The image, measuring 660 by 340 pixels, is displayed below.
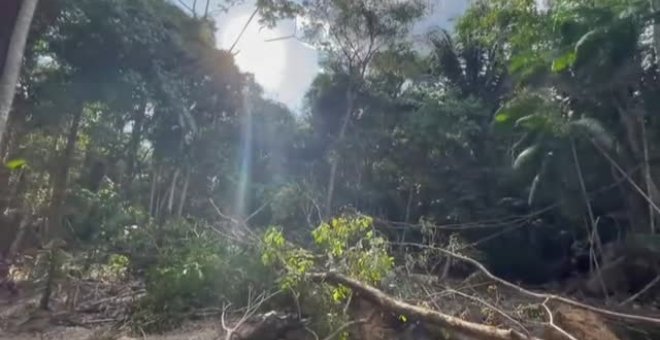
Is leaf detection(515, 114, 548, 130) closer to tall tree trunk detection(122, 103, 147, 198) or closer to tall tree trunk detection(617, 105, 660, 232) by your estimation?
tall tree trunk detection(617, 105, 660, 232)

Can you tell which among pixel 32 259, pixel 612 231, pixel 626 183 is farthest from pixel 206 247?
pixel 612 231

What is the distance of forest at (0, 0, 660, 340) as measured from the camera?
646 centimetres

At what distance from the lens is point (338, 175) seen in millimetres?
19828

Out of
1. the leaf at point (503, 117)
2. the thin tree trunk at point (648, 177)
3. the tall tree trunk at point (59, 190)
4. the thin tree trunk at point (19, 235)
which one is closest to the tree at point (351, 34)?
the leaf at point (503, 117)

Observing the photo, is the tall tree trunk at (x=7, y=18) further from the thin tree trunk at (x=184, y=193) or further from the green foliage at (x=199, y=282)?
the thin tree trunk at (x=184, y=193)

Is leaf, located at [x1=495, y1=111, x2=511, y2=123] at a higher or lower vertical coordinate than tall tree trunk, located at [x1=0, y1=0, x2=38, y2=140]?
higher

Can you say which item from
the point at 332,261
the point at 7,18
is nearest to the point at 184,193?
the point at 7,18

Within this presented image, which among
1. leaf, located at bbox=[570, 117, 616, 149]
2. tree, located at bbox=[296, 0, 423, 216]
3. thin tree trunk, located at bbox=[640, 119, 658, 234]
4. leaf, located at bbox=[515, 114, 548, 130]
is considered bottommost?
thin tree trunk, located at bbox=[640, 119, 658, 234]

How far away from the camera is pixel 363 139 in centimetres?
1939

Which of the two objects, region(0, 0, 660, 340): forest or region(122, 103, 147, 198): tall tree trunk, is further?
region(122, 103, 147, 198): tall tree trunk

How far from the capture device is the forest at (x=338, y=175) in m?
6.46

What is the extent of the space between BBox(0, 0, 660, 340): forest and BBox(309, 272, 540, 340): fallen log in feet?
0.08

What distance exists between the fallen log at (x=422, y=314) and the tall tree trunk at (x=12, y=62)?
3.46m

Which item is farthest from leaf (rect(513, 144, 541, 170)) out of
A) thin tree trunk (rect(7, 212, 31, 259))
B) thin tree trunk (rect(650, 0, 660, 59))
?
thin tree trunk (rect(7, 212, 31, 259))
